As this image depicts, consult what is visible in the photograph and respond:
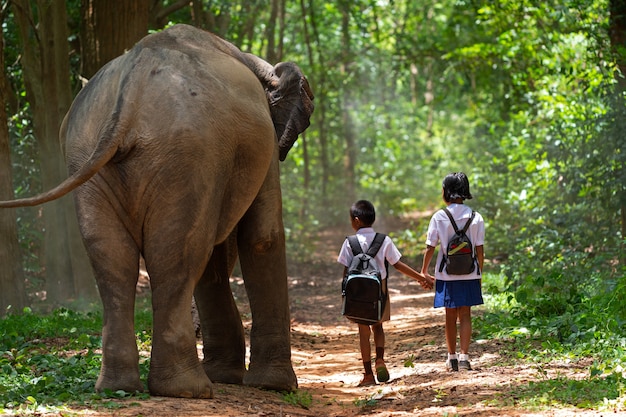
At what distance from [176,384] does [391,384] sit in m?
2.10

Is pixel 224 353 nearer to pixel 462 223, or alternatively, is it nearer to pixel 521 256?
pixel 462 223

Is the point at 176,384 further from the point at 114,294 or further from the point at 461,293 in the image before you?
the point at 461,293

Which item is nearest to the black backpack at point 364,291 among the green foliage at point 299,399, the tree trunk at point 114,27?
the green foliage at point 299,399

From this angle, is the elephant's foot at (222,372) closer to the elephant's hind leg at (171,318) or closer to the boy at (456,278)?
the elephant's hind leg at (171,318)

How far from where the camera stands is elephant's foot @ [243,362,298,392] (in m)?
6.96

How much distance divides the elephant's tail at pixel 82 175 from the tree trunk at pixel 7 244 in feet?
15.3

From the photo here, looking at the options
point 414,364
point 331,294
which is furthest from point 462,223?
point 331,294

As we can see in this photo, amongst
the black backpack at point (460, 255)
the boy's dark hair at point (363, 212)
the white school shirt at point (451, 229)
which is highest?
the boy's dark hair at point (363, 212)

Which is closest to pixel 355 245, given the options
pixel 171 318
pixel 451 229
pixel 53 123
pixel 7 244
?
pixel 451 229

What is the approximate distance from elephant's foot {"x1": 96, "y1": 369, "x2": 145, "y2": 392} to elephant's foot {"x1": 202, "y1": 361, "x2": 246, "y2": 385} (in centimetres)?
139

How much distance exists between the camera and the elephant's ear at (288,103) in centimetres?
722

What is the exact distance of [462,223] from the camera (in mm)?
7402

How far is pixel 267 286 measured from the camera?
7082 mm

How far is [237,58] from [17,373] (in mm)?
2717
